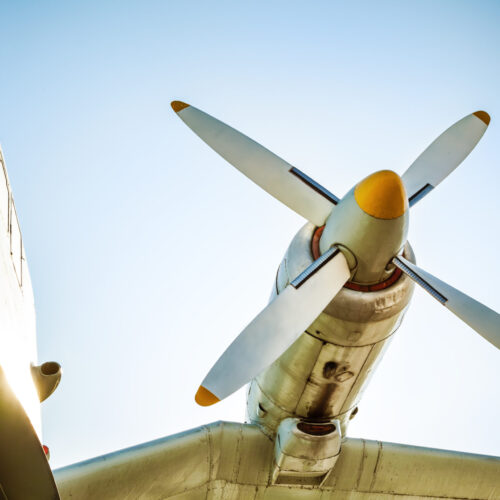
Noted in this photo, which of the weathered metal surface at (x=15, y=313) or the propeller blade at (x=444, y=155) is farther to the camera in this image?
the propeller blade at (x=444, y=155)

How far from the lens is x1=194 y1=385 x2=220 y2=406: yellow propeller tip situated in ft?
17.3

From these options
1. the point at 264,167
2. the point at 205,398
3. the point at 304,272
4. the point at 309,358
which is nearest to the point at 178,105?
the point at 264,167

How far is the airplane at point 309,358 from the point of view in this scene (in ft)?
18.7

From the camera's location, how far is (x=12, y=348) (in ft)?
13.3

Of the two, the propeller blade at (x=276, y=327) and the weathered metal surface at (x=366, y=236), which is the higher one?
the weathered metal surface at (x=366, y=236)

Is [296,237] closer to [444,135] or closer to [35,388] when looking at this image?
[444,135]

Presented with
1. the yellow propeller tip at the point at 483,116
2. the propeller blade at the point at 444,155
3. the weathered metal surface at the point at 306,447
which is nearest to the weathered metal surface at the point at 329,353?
the weathered metal surface at the point at 306,447

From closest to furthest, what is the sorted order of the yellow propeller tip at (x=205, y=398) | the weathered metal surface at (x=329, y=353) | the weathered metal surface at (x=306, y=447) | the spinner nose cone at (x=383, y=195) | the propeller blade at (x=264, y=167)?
1. the yellow propeller tip at (x=205, y=398)
2. the spinner nose cone at (x=383, y=195)
3. the weathered metal surface at (x=329, y=353)
4. the propeller blade at (x=264, y=167)
5. the weathered metal surface at (x=306, y=447)

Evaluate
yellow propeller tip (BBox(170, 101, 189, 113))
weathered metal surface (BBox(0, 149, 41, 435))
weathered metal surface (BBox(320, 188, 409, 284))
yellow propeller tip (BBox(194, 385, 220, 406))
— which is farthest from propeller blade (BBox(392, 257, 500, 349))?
weathered metal surface (BBox(0, 149, 41, 435))

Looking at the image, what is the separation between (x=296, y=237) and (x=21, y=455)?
4.79m

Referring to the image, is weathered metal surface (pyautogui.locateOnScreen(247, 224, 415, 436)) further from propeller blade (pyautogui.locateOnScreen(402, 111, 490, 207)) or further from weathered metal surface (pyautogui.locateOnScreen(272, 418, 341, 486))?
propeller blade (pyautogui.locateOnScreen(402, 111, 490, 207))

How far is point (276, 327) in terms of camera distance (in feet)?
19.8

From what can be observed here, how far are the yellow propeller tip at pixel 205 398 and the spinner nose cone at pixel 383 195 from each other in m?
2.93

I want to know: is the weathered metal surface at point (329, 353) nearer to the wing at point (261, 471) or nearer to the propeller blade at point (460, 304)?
the propeller blade at point (460, 304)
